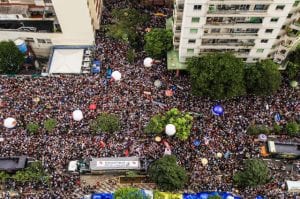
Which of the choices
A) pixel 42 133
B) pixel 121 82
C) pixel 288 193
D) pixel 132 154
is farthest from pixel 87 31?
pixel 288 193

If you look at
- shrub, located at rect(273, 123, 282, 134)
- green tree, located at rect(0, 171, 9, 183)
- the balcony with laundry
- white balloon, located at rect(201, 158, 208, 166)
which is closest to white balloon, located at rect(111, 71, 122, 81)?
the balcony with laundry

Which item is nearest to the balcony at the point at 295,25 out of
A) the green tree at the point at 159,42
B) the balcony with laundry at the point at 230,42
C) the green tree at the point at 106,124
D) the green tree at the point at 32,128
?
the balcony with laundry at the point at 230,42

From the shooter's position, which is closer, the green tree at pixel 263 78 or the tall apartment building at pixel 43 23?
the green tree at pixel 263 78

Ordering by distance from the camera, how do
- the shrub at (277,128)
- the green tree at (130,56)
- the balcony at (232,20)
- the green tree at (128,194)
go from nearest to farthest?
the green tree at (128,194) < the balcony at (232,20) < the shrub at (277,128) < the green tree at (130,56)

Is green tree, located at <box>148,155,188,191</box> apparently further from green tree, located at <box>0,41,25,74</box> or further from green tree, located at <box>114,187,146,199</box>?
green tree, located at <box>0,41,25,74</box>

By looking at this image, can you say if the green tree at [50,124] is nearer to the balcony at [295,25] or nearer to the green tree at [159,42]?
the green tree at [159,42]
